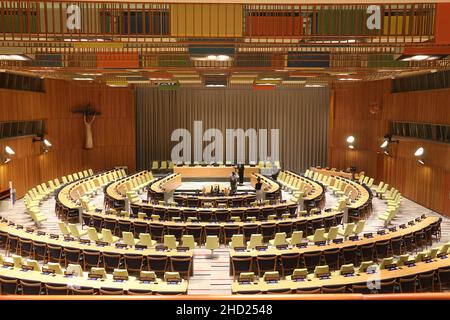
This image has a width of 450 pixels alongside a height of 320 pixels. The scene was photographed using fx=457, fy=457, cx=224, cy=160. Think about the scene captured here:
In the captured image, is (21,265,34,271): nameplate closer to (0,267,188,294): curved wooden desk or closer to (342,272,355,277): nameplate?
Result: (0,267,188,294): curved wooden desk

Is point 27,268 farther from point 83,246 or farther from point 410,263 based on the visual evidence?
point 410,263

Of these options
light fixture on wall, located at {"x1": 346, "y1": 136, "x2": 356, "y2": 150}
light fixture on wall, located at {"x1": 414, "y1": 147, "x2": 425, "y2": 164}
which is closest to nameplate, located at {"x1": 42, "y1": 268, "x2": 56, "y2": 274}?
light fixture on wall, located at {"x1": 414, "y1": 147, "x2": 425, "y2": 164}

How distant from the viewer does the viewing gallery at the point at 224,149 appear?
30.0ft

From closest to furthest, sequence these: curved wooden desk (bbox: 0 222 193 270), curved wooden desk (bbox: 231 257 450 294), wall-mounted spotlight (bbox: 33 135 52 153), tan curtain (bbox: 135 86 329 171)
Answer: curved wooden desk (bbox: 231 257 450 294) → curved wooden desk (bbox: 0 222 193 270) → wall-mounted spotlight (bbox: 33 135 52 153) → tan curtain (bbox: 135 86 329 171)

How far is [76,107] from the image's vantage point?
25.9 m

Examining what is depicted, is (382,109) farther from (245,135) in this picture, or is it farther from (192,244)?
(192,244)

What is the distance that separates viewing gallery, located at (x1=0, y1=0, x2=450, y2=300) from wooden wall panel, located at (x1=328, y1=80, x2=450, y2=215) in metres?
0.09

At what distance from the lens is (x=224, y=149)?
29.9 metres

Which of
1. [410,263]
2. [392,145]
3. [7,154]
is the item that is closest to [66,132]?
[7,154]

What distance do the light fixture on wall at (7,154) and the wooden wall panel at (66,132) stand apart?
15.0 inches

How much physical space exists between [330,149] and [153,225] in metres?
16.4

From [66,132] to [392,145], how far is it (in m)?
17.3

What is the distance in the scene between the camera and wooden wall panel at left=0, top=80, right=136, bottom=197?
2058cm
